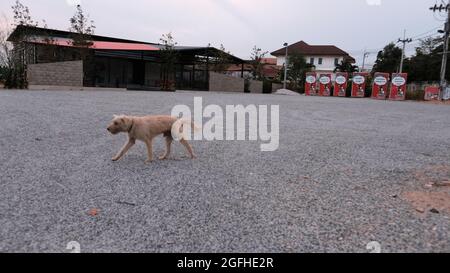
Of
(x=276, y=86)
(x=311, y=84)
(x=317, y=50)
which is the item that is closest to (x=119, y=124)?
(x=311, y=84)

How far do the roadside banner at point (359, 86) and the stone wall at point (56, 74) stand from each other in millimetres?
20264

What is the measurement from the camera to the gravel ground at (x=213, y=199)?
220 cm

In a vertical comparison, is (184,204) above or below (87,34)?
below

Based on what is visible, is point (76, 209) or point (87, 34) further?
point (87, 34)

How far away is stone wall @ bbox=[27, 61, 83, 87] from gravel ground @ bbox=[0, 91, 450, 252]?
14.5 m

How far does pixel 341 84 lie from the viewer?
28.5 m

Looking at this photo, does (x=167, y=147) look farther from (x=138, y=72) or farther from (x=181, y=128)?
(x=138, y=72)

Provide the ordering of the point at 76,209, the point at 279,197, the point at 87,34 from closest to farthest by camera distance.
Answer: the point at 76,209, the point at 279,197, the point at 87,34

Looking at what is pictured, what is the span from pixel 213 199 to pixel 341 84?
2777cm

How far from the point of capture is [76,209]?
2611 millimetres
